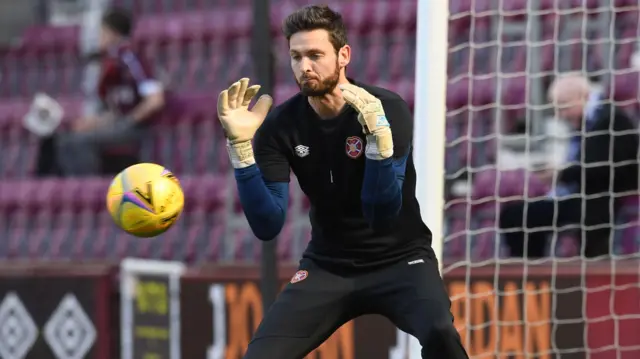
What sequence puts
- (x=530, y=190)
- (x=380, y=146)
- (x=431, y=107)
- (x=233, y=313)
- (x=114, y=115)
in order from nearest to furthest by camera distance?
(x=380, y=146)
(x=431, y=107)
(x=233, y=313)
(x=530, y=190)
(x=114, y=115)

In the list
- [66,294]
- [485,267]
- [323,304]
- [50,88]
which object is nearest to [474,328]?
[485,267]

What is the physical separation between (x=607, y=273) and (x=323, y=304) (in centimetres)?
232

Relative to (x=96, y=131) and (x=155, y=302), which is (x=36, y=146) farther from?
(x=155, y=302)

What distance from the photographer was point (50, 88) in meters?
11.5

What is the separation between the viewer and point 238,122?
4.50 m

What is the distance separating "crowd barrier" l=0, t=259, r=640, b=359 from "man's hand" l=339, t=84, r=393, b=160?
2399 mm

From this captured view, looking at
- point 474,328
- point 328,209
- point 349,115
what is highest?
point 349,115

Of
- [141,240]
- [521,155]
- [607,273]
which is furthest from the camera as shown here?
[141,240]

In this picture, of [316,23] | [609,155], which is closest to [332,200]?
[316,23]

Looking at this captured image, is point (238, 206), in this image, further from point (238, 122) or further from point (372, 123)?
point (372, 123)

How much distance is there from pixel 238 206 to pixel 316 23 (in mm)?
4925

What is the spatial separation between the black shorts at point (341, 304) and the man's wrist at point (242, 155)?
0.63 meters

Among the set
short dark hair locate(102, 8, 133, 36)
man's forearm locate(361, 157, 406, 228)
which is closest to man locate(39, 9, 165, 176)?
Result: short dark hair locate(102, 8, 133, 36)

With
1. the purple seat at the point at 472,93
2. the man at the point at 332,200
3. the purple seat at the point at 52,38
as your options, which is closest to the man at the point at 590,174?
the purple seat at the point at 472,93
